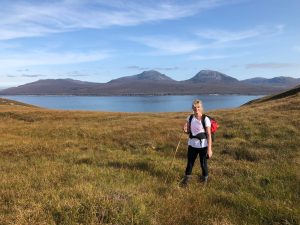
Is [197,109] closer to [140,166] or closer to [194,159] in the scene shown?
[194,159]

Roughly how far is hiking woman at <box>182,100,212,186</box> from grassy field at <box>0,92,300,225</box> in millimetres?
404

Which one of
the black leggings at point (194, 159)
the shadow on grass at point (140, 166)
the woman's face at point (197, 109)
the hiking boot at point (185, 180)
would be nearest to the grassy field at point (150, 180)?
the shadow on grass at point (140, 166)

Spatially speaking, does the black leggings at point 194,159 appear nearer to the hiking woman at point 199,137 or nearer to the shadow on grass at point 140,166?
the hiking woman at point 199,137

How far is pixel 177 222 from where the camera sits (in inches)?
289

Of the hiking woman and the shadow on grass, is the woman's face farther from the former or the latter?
the shadow on grass

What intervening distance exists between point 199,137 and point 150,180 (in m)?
1.86

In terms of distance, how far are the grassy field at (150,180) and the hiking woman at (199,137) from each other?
404 mm

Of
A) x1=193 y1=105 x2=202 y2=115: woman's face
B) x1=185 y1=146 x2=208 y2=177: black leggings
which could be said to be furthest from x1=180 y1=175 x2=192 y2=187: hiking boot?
x1=193 y1=105 x2=202 y2=115: woman's face

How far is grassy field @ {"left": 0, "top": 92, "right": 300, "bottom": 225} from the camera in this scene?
728cm

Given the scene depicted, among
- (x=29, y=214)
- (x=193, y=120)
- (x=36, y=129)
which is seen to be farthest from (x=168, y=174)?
(x=36, y=129)

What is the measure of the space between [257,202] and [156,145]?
33.9ft

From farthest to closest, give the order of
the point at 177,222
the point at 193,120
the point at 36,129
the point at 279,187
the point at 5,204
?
the point at 36,129 < the point at 193,120 < the point at 279,187 < the point at 5,204 < the point at 177,222

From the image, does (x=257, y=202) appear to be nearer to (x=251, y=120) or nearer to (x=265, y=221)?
(x=265, y=221)

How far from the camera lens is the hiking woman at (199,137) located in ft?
36.8
